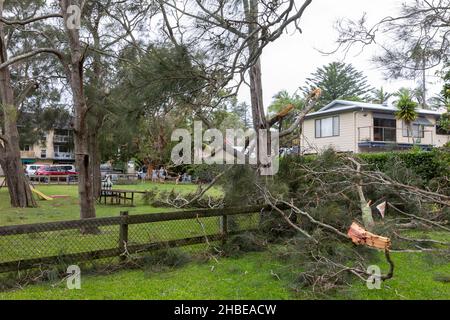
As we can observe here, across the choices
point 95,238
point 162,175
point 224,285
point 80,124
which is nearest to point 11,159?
point 80,124

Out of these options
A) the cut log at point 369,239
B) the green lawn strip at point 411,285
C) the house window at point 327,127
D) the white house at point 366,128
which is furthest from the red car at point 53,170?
the cut log at point 369,239

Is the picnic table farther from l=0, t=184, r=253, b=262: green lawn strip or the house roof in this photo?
the house roof

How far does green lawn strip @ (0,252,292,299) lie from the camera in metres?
4.42

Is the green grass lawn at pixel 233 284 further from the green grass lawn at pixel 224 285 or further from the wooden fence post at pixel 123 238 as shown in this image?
the wooden fence post at pixel 123 238

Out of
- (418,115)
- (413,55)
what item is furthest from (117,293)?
(418,115)

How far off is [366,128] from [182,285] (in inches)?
910

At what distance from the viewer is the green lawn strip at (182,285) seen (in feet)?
14.5

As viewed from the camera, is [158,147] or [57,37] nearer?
[57,37]

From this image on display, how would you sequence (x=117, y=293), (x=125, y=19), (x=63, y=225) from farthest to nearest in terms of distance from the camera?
(x=125, y=19), (x=63, y=225), (x=117, y=293)

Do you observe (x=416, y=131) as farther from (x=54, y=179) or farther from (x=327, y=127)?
(x=54, y=179)

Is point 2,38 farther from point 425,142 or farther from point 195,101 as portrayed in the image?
point 425,142

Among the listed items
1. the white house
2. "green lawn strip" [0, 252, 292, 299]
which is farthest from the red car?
"green lawn strip" [0, 252, 292, 299]

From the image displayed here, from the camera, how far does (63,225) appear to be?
5.04 meters

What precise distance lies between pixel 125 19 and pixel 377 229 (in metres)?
7.90
